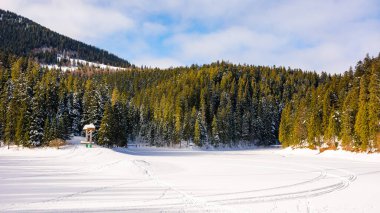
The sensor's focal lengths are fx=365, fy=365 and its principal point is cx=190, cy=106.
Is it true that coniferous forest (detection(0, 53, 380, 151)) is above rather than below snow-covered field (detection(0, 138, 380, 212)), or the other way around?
above

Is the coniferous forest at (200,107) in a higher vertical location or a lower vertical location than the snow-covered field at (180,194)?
higher

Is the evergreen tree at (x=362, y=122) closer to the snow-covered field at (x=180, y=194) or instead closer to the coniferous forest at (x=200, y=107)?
the coniferous forest at (x=200, y=107)

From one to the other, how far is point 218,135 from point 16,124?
5752 centimetres

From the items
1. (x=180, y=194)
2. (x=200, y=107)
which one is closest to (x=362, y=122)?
(x=180, y=194)

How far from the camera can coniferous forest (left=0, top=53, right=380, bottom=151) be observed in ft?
200

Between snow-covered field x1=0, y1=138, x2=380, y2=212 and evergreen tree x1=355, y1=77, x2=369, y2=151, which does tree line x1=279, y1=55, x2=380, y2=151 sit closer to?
evergreen tree x1=355, y1=77, x2=369, y2=151

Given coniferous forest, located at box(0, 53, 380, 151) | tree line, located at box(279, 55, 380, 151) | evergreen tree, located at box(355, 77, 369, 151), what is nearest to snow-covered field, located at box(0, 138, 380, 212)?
evergreen tree, located at box(355, 77, 369, 151)

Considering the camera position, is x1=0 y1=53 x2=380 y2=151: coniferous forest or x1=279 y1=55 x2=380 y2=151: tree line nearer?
x1=279 y1=55 x2=380 y2=151: tree line

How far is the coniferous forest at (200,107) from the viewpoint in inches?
2402

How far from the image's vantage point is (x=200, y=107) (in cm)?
11875

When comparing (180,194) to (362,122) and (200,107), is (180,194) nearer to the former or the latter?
(362,122)

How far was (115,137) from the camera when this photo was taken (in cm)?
6588

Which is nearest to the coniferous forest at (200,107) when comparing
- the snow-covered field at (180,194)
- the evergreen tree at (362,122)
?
the evergreen tree at (362,122)

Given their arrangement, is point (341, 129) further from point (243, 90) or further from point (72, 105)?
point (243, 90)
